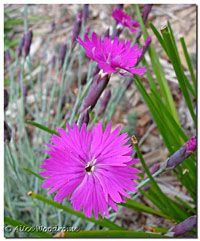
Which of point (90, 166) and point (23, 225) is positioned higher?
point (90, 166)

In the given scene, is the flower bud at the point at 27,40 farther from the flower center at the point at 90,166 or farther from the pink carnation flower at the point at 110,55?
the flower center at the point at 90,166

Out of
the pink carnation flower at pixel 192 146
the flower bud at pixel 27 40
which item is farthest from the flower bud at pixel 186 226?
the flower bud at pixel 27 40

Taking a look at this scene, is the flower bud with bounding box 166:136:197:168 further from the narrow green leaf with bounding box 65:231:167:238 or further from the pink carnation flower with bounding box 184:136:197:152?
the narrow green leaf with bounding box 65:231:167:238

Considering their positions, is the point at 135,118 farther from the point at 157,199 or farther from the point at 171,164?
the point at 171,164

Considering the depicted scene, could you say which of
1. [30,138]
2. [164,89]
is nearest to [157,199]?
[164,89]

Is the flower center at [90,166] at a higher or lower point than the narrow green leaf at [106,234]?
higher

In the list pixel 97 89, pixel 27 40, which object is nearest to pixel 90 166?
pixel 97 89

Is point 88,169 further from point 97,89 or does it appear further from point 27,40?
point 27,40
